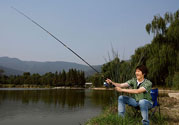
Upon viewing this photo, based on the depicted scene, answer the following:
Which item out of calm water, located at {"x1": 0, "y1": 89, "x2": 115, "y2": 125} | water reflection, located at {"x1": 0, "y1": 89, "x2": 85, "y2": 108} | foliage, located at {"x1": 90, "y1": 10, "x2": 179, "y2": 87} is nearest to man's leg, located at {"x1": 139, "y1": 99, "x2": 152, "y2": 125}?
calm water, located at {"x1": 0, "y1": 89, "x2": 115, "y2": 125}

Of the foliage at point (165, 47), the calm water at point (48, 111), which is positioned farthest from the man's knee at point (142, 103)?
the foliage at point (165, 47)

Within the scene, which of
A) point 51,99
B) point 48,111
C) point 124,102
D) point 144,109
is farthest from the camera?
point 51,99

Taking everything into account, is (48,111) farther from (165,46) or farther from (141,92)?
(165,46)

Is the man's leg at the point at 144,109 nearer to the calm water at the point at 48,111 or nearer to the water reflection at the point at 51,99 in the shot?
the calm water at the point at 48,111

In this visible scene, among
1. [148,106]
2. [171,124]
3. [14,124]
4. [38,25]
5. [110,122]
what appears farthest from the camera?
[14,124]

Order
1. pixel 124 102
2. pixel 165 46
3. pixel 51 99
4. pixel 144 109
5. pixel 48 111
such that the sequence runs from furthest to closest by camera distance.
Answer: pixel 165 46 < pixel 51 99 < pixel 48 111 < pixel 124 102 < pixel 144 109

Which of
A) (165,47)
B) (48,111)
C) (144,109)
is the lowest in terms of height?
(48,111)

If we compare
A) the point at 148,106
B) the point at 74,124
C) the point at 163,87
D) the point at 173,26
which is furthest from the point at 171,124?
the point at 163,87

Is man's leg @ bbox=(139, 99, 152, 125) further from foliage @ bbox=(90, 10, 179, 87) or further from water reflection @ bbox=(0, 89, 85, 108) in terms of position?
foliage @ bbox=(90, 10, 179, 87)

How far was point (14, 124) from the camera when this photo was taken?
5.43m

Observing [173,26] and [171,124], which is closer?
[171,124]

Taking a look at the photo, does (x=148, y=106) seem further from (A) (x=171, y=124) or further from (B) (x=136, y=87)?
(A) (x=171, y=124)

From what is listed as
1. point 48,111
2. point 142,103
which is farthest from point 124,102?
point 48,111

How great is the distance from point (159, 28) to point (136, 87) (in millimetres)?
13498
